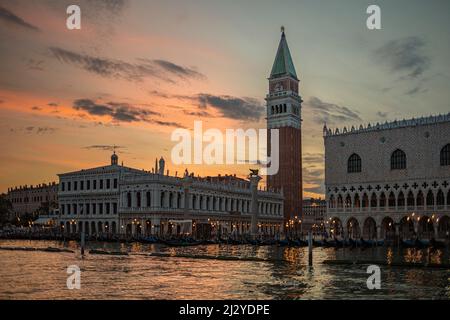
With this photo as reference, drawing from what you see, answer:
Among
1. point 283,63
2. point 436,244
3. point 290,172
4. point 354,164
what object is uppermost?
point 283,63

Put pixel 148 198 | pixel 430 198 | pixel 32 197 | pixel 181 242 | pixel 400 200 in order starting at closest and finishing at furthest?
1. pixel 181 242
2. pixel 430 198
3. pixel 400 200
4. pixel 148 198
5. pixel 32 197

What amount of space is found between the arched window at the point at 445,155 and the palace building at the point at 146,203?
31.1 m

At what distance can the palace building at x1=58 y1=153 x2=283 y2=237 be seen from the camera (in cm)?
7400

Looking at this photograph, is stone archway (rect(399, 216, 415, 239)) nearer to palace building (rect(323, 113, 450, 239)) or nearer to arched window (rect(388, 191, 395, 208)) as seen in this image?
palace building (rect(323, 113, 450, 239))

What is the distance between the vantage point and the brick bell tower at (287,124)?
323 feet

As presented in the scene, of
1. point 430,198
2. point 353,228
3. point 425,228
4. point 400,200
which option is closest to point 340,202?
point 353,228

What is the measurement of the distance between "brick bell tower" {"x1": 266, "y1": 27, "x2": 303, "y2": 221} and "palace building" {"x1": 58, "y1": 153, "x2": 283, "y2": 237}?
1053cm

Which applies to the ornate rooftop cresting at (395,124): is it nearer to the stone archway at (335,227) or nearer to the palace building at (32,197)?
the stone archway at (335,227)

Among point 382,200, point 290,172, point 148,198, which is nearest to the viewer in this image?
point 382,200

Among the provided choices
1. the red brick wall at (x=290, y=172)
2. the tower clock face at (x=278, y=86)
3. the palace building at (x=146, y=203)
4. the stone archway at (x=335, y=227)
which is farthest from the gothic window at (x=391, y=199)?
the tower clock face at (x=278, y=86)

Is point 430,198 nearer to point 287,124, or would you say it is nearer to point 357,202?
point 357,202

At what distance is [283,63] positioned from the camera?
105 metres

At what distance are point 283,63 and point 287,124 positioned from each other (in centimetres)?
1315
